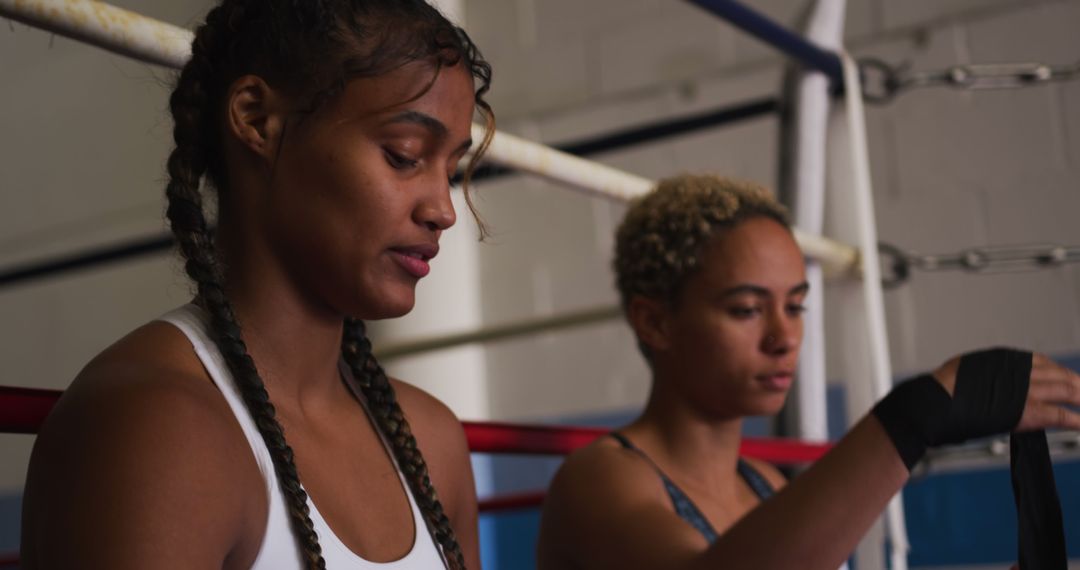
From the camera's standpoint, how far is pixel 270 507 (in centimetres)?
64

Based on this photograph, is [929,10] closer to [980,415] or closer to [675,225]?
[675,225]

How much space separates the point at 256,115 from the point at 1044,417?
1.72 ft

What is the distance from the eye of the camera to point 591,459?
1.08 m

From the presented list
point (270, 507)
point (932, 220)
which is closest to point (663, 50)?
point (932, 220)

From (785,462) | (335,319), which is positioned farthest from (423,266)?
(785,462)

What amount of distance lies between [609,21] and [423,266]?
2.08 meters

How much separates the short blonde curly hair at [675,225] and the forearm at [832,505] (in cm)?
36

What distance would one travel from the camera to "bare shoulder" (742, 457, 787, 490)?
4.20ft

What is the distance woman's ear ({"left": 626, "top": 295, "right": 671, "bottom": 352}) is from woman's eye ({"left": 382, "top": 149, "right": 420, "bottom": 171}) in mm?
519

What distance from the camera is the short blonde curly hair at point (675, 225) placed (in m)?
1.15

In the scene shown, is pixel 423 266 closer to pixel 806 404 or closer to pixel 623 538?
pixel 623 538

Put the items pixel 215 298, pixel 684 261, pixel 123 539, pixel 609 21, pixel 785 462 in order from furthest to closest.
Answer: pixel 609 21 → pixel 785 462 → pixel 684 261 → pixel 215 298 → pixel 123 539

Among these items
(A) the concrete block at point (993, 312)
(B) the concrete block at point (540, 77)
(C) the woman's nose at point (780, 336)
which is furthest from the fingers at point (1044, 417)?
(B) the concrete block at point (540, 77)

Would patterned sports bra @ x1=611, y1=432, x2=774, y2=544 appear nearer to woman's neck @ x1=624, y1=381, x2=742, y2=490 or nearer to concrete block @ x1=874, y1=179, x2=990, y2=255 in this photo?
woman's neck @ x1=624, y1=381, x2=742, y2=490
